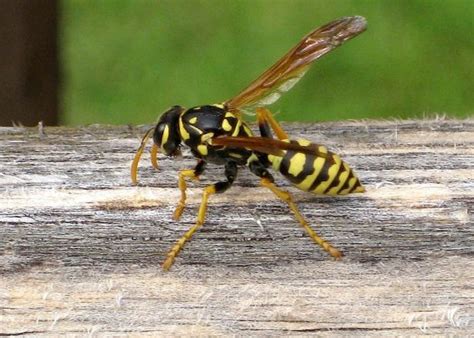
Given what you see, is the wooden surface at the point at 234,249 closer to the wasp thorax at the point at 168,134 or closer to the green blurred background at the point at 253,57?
the wasp thorax at the point at 168,134

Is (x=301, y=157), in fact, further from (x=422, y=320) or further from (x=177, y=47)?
(x=177, y=47)

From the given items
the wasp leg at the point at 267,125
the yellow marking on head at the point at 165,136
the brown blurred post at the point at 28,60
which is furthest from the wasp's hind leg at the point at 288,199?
the brown blurred post at the point at 28,60

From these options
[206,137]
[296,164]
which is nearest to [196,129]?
[206,137]

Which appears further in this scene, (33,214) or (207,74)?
(207,74)

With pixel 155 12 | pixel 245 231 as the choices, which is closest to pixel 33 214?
pixel 245 231

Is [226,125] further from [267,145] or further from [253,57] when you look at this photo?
[253,57]

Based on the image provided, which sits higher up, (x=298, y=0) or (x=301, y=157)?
(x=298, y=0)
